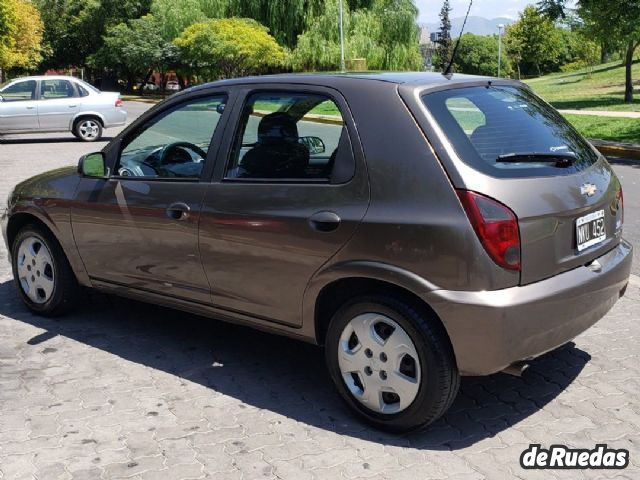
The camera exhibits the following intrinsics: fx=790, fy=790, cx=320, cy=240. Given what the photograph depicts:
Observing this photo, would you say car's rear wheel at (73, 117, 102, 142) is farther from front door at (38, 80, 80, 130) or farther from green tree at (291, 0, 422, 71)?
green tree at (291, 0, 422, 71)

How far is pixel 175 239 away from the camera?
4.43m

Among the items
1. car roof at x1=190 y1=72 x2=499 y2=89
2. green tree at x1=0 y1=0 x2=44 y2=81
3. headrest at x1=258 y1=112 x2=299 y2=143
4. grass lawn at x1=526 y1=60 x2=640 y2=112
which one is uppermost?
green tree at x1=0 y1=0 x2=44 y2=81

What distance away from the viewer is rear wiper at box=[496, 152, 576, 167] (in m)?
3.63

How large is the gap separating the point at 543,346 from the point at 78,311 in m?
3.47

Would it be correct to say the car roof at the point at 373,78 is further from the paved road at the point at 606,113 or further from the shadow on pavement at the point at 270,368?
the paved road at the point at 606,113

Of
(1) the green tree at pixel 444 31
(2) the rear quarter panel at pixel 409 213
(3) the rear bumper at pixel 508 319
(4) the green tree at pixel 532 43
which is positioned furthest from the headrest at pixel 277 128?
(1) the green tree at pixel 444 31

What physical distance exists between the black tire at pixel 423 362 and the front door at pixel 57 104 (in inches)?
681

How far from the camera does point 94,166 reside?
4887 millimetres

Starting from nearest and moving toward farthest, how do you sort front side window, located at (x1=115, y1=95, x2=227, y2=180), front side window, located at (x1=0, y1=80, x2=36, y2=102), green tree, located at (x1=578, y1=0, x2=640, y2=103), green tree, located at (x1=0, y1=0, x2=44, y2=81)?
front side window, located at (x1=115, y1=95, x2=227, y2=180), front side window, located at (x1=0, y1=80, x2=36, y2=102), green tree, located at (x1=578, y1=0, x2=640, y2=103), green tree, located at (x1=0, y1=0, x2=44, y2=81)

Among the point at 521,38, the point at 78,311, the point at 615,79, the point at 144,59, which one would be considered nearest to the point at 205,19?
the point at 144,59

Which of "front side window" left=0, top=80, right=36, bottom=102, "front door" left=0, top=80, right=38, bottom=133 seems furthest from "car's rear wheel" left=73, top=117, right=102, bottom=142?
"front side window" left=0, top=80, right=36, bottom=102

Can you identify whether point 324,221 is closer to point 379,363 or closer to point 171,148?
point 379,363

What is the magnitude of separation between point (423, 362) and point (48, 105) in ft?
58.2
